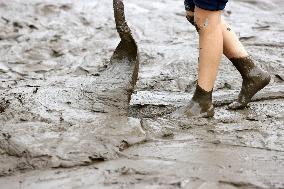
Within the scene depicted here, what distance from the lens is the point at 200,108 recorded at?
104 inches

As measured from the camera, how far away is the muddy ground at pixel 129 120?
6.56ft

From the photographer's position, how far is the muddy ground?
6.56 feet

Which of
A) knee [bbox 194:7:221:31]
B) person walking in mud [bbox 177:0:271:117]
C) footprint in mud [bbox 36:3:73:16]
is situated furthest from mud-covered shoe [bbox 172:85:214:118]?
footprint in mud [bbox 36:3:73:16]

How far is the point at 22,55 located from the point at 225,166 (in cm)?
273

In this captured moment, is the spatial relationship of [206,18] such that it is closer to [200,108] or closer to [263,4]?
[200,108]

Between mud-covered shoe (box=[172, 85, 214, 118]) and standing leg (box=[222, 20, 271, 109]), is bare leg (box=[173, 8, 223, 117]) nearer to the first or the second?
mud-covered shoe (box=[172, 85, 214, 118])

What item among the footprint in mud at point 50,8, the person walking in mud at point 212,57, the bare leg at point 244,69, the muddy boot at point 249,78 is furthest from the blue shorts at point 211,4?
the footprint in mud at point 50,8

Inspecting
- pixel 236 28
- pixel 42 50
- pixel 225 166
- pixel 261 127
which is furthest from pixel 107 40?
pixel 225 166

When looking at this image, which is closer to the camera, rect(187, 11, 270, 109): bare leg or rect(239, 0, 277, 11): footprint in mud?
rect(187, 11, 270, 109): bare leg

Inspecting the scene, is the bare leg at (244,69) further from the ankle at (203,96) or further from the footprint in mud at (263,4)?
the footprint in mud at (263,4)

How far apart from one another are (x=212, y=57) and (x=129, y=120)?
547 mm

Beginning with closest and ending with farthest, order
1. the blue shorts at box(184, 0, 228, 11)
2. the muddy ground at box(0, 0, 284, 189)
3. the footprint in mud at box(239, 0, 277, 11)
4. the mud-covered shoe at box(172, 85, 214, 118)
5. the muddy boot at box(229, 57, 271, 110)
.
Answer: the muddy ground at box(0, 0, 284, 189), the blue shorts at box(184, 0, 228, 11), the mud-covered shoe at box(172, 85, 214, 118), the muddy boot at box(229, 57, 271, 110), the footprint in mud at box(239, 0, 277, 11)

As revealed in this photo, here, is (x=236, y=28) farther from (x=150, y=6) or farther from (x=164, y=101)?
(x=164, y=101)

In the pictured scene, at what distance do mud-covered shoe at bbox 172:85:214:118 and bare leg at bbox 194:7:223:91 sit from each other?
94 millimetres
